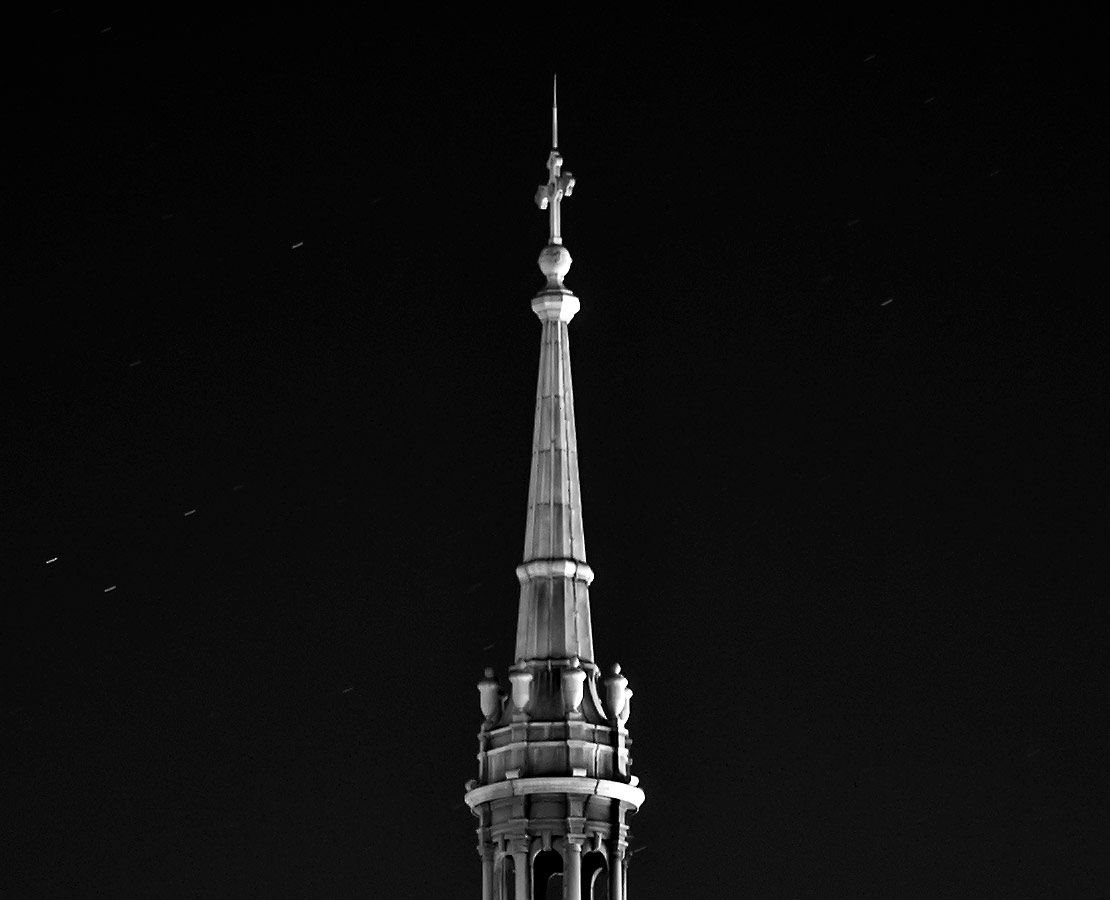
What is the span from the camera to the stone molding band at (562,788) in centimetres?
4609

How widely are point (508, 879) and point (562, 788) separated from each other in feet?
7.01

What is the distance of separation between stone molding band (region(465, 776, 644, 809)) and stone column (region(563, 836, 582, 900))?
0.89 m

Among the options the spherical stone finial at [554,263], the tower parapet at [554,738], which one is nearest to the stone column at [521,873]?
the tower parapet at [554,738]

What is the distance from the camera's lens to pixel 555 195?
5250cm

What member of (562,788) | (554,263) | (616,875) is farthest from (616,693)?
(554,263)

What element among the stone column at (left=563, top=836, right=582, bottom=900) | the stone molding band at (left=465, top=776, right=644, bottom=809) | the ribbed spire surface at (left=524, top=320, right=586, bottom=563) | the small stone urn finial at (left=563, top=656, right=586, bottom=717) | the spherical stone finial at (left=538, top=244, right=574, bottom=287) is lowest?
the stone column at (left=563, top=836, right=582, bottom=900)

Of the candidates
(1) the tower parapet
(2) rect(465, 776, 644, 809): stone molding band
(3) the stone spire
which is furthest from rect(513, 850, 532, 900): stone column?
(3) the stone spire

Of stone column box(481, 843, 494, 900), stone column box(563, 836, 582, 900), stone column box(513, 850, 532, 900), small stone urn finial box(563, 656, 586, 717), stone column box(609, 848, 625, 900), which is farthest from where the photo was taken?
small stone urn finial box(563, 656, 586, 717)

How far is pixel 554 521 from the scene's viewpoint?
48.8 meters

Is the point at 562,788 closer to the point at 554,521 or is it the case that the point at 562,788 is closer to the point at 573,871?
the point at 573,871

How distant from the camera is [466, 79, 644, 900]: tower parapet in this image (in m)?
46.2

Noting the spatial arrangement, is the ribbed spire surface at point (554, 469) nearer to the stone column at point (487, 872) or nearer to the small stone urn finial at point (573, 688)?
the small stone urn finial at point (573, 688)

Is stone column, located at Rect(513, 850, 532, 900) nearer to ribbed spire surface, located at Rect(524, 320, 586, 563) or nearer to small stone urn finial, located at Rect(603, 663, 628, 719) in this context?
small stone urn finial, located at Rect(603, 663, 628, 719)

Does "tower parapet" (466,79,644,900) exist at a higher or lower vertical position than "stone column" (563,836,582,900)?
higher
